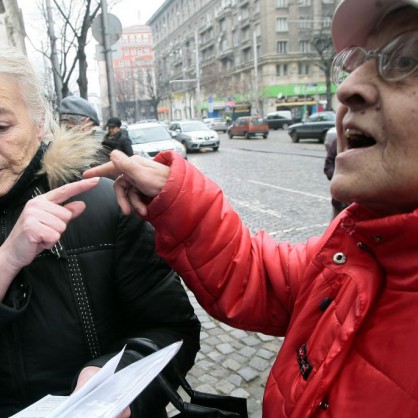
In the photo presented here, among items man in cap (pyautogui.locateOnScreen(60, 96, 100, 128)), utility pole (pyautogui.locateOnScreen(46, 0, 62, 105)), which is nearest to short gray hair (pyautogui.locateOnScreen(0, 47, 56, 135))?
man in cap (pyautogui.locateOnScreen(60, 96, 100, 128))

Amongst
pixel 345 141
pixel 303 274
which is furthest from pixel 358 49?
pixel 303 274

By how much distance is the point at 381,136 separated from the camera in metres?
0.95

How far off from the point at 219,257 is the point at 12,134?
78 centimetres

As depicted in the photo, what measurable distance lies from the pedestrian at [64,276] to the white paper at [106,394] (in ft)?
0.49

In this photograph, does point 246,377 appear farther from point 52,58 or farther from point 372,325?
point 52,58

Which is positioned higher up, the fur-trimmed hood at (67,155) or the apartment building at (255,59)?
the apartment building at (255,59)

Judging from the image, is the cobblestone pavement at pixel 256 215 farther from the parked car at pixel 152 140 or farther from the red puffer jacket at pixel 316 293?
the red puffer jacket at pixel 316 293

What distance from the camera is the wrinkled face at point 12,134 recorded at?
4.19ft

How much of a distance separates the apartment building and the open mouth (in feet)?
127

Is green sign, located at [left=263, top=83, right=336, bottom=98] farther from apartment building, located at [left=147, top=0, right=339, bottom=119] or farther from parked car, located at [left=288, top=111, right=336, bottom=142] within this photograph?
parked car, located at [left=288, top=111, right=336, bottom=142]

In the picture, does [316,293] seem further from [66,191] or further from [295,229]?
[295,229]

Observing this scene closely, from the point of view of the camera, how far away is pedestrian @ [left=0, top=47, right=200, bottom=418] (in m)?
1.20

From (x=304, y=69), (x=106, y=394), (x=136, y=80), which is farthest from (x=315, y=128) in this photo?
(x=136, y=80)

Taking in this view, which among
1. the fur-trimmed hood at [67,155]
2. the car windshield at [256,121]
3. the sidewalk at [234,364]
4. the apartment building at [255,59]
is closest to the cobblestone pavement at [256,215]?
the sidewalk at [234,364]
